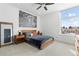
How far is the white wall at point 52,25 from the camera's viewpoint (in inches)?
72.7

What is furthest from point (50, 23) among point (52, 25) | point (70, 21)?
point (70, 21)

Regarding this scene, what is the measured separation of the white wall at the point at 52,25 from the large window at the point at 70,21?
12 cm

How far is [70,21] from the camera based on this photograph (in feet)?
5.71

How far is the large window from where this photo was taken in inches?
64.9

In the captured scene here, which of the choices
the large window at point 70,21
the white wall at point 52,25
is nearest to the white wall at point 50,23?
the white wall at point 52,25

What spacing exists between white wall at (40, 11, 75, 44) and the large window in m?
0.12

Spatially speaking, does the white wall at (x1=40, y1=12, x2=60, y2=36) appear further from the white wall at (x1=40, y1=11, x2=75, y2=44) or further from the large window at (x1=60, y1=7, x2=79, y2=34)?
the large window at (x1=60, y1=7, x2=79, y2=34)

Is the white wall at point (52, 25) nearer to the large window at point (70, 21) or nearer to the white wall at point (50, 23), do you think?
the white wall at point (50, 23)

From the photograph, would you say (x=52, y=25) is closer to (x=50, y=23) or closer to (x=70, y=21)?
(x=50, y=23)

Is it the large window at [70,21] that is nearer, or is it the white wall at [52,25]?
the large window at [70,21]

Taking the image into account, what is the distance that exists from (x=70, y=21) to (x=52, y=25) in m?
0.42

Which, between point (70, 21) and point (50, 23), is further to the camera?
point (50, 23)

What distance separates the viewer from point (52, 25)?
198 cm

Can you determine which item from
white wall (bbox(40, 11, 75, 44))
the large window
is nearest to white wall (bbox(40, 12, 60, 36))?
white wall (bbox(40, 11, 75, 44))
